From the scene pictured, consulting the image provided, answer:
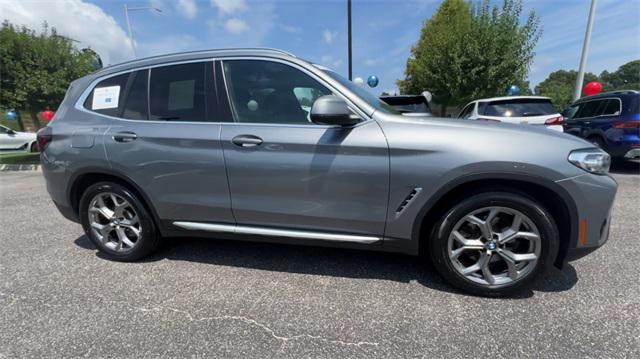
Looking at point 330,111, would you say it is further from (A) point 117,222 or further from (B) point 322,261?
(A) point 117,222

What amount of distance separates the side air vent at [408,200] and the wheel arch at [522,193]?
10cm

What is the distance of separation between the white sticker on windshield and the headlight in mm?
3526

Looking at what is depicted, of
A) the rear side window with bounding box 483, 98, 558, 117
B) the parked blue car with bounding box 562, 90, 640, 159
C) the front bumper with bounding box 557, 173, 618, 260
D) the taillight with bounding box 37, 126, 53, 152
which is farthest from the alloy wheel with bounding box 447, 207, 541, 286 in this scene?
the parked blue car with bounding box 562, 90, 640, 159

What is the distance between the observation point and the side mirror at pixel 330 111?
2.07 meters

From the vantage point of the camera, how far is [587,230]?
211 cm

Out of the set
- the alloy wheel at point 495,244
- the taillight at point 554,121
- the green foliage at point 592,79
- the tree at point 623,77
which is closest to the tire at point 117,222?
the alloy wheel at point 495,244

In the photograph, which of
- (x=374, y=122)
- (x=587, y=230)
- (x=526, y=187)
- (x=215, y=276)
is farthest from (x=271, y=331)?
(x=587, y=230)

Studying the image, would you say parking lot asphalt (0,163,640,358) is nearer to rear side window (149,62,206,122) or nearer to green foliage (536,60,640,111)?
rear side window (149,62,206,122)

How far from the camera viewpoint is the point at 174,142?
2.56 meters

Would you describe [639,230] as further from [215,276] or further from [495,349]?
[215,276]

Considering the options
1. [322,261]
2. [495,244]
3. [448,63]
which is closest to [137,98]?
[322,261]

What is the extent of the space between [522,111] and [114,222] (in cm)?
689

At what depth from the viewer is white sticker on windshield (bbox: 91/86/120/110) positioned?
286 centimetres

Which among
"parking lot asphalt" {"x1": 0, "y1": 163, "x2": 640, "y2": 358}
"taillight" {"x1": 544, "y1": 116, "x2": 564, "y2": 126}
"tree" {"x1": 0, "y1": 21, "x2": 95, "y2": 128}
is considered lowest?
"parking lot asphalt" {"x1": 0, "y1": 163, "x2": 640, "y2": 358}
